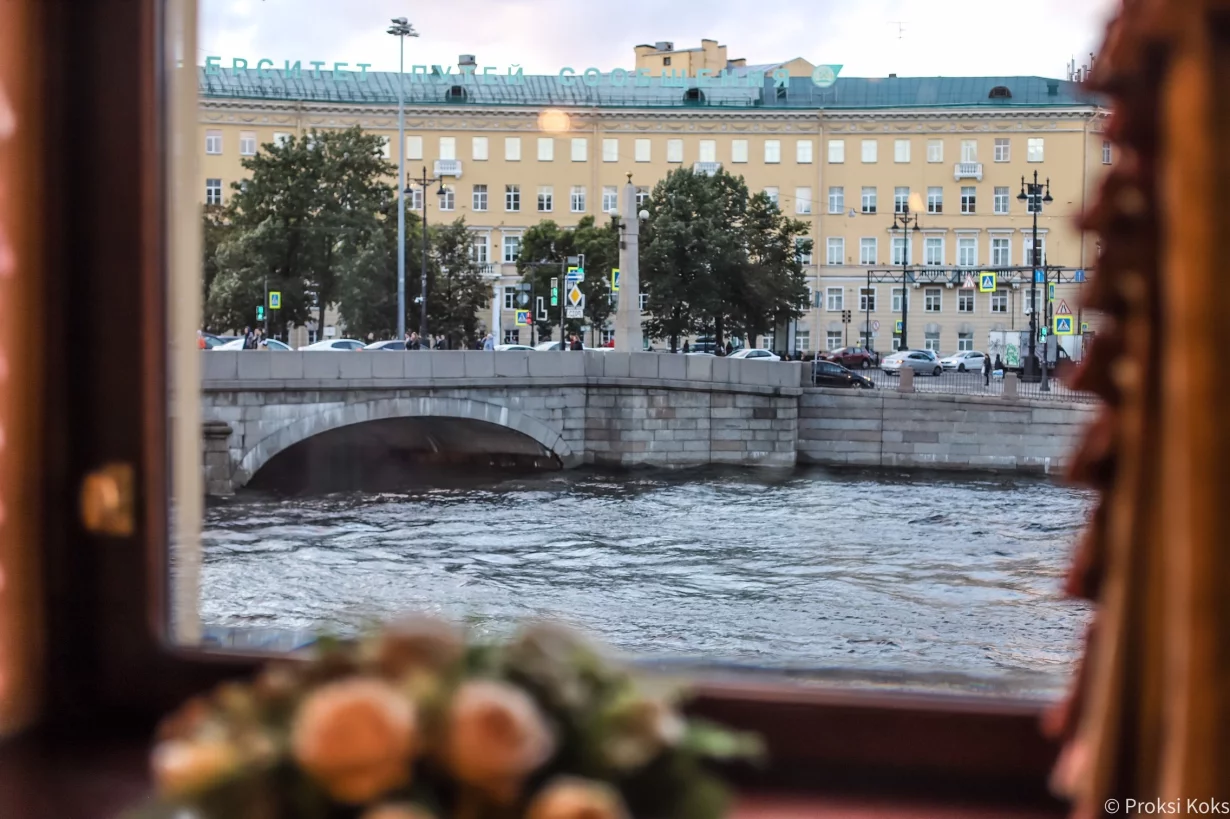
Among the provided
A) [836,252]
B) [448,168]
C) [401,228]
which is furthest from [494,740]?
[836,252]

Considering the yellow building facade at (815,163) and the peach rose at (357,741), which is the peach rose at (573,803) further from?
the yellow building facade at (815,163)

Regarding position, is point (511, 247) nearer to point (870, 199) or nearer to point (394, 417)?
point (870, 199)

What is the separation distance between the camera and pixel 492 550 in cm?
1303

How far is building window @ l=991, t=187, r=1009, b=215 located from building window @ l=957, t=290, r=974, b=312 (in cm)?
239

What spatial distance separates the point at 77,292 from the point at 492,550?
1147 centimetres

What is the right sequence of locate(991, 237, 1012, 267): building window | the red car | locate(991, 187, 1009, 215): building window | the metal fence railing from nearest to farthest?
the metal fence railing → the red car → locate(991, 187, 1009, 215): building window → locate(991, 237, 1012, 267): building window

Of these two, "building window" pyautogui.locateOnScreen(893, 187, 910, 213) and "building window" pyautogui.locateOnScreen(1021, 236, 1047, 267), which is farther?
"building window" pyautogui.locateOnScreen(893, 187, 910, 213)

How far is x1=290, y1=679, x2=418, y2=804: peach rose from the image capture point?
57cm

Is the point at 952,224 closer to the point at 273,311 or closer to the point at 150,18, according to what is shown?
the point at 273,311

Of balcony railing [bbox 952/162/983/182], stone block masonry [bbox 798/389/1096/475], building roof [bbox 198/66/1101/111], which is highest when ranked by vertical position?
building roof [bbox 198/66/1101/111]

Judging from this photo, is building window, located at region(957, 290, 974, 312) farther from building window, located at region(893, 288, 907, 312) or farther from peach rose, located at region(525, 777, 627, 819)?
peach rose, located at region(525, 777, 627, 819)

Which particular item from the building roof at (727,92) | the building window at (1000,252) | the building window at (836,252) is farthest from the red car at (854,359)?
the building roof at (727,92)

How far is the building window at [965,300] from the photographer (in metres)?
35.9

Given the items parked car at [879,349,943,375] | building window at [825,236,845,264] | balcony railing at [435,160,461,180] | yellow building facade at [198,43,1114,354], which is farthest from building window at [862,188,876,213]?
balcony railing at [435,160,461,180]
